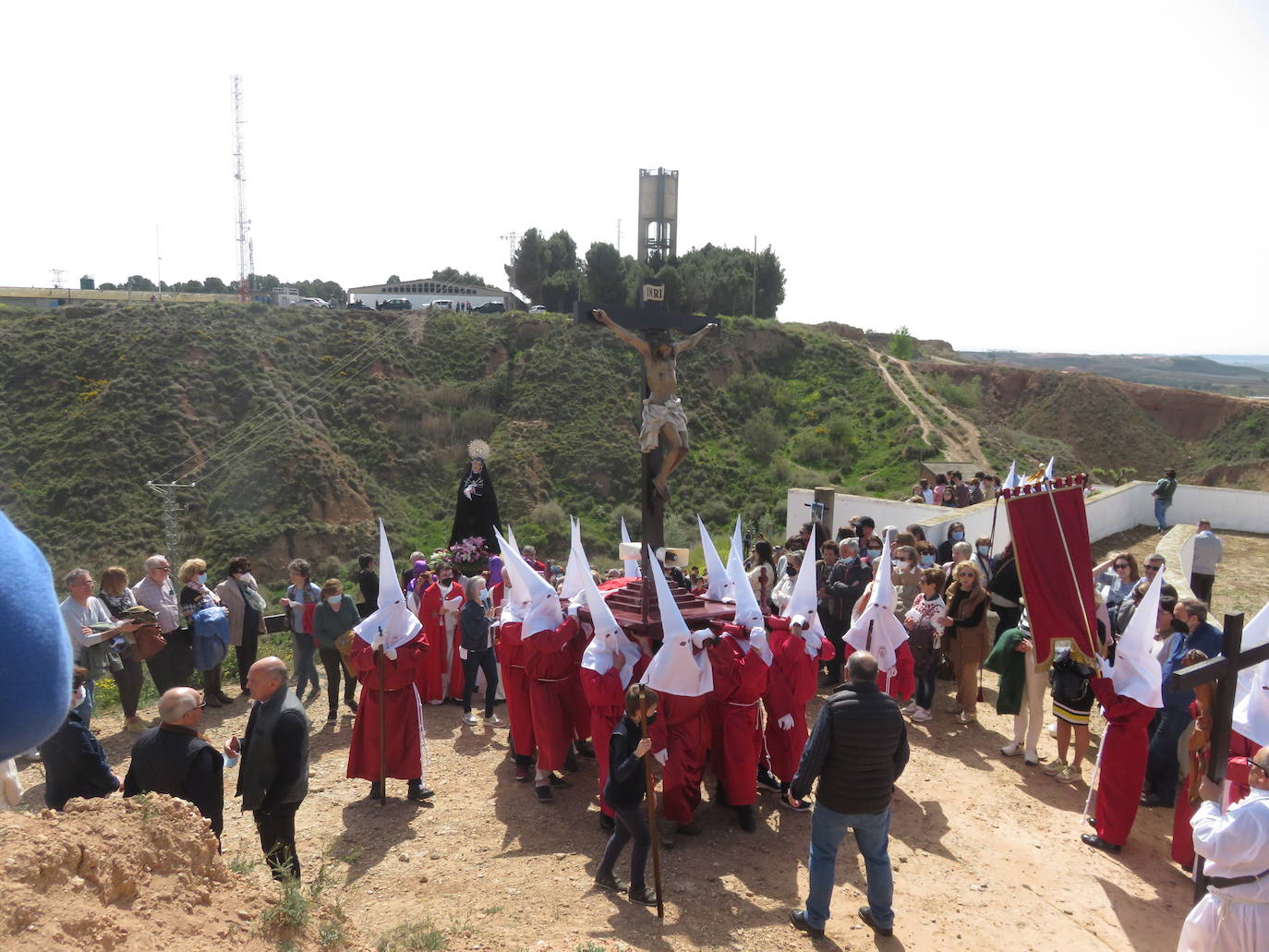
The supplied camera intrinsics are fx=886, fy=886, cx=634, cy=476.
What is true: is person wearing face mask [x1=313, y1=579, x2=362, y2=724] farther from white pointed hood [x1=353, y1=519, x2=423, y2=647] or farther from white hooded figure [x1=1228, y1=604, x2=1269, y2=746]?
white hooded figure [x1=1228, y1=604, x2=1269, y2=746]

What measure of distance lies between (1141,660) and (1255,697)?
1.04 meters

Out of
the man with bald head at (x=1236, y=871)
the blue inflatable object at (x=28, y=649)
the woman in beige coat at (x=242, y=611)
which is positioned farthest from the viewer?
the woman in beige coat at (x=242, y=611)

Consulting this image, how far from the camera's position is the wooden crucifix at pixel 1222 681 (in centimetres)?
493

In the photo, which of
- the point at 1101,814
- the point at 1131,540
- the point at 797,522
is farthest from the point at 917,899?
the point at 1131,540

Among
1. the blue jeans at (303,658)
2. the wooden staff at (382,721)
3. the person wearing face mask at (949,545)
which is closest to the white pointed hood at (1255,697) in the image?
the wooden staff at (382,721)

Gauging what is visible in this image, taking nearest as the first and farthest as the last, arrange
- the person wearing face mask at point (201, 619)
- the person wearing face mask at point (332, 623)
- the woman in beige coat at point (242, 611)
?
the person wearing face mask at point (332, 623) < the person wearing face mask at point (201, 619) < the woman in beige coat at point (242, 611)

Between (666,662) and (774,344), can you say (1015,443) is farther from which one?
(666,662)

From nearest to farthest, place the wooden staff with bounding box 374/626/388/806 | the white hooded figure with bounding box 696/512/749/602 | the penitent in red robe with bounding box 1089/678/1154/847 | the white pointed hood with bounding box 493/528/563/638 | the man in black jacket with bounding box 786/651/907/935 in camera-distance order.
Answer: the man in black jacket with bounding box 786/651/907/935 → the penitent in red robe with bounding box 1089/678/1154/847 → the wooden staff with bounding box 374/626/388/806 → the white pointed hood with bounding box 493/528/563/638 → the white hooded figure with bounding box 696/512/749/602

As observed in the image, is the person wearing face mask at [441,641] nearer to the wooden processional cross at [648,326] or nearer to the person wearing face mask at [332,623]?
the person wearing face mask at [332,623]

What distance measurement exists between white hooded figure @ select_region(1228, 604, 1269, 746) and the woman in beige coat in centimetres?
911

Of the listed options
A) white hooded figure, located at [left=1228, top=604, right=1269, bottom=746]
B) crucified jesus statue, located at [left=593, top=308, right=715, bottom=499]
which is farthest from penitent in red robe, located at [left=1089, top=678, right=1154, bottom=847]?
crucified jesus statue, located at [left=593, top=308, right=715, bottom=499]

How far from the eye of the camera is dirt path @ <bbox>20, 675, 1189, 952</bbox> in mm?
5332

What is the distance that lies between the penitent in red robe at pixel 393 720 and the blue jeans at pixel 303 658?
2507 mm

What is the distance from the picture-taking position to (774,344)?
162 ft
